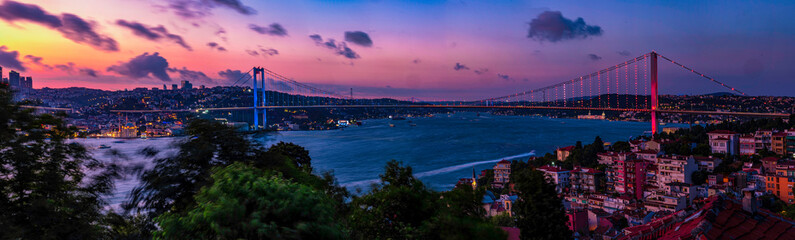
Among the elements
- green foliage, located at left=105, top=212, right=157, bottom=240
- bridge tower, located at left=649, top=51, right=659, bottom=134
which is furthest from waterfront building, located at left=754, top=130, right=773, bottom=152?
green foliage, located at left=105, top=212, right=157, bottom=240

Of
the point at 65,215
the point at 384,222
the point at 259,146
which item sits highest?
the point at 259,146

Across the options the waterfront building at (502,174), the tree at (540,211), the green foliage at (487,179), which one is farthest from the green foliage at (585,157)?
the tree at (540,211)

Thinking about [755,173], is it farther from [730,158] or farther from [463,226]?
[463,226]

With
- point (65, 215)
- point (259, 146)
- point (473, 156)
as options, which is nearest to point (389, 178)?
point (259, 146)

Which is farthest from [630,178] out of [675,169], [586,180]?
[675,169]

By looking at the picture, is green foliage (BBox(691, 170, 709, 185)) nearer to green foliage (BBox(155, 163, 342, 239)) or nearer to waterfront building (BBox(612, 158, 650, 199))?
waterfront building (BBox(612, 158, 650, 199))

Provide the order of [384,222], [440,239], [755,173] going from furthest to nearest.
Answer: [755,173]
[384,222]
[440,239]

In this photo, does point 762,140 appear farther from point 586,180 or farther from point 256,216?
point 256,216
